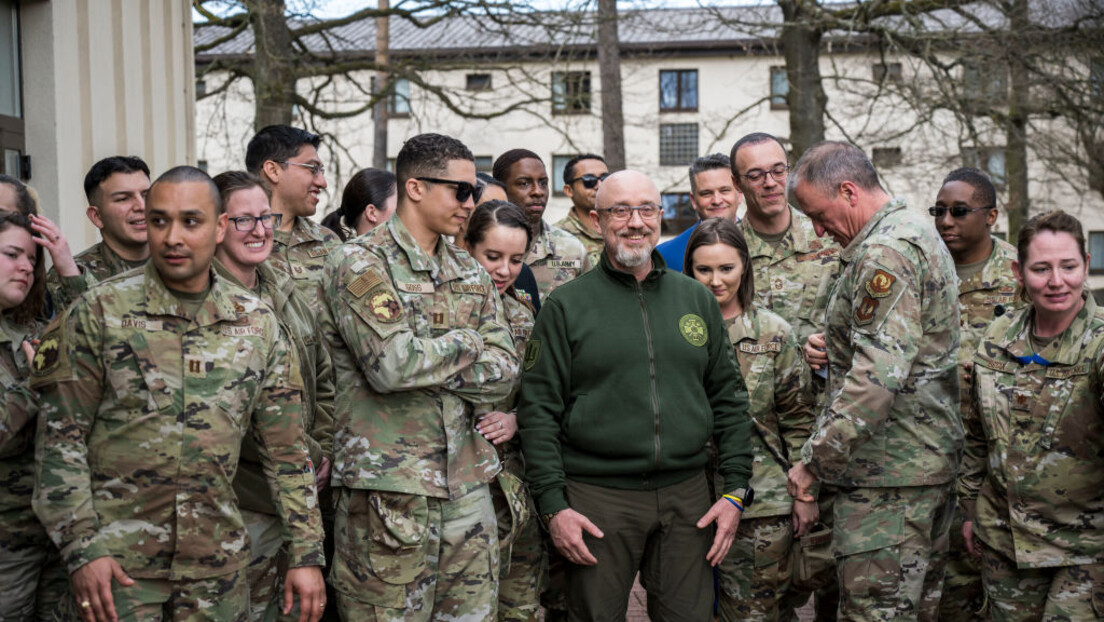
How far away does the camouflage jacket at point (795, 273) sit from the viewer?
5414 millimetres

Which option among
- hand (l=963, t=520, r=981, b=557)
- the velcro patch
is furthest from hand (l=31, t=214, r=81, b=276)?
hand (l=963, t=520, r=981, b=557)

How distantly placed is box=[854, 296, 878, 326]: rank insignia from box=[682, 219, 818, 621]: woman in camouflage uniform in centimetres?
74

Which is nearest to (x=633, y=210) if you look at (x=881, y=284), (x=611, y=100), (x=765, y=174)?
(x=881, y=284)

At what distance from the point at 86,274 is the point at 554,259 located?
2.33 m

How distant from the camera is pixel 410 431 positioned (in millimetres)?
3732

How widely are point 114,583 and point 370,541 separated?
2.84 feet

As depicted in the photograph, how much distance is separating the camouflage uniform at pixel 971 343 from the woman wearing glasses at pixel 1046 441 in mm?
732

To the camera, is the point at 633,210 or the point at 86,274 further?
the point at 86,274

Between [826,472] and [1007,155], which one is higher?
[1007,155]

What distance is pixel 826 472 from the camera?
13.2 feet

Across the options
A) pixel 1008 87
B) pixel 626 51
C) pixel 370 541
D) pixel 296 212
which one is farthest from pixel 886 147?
pixel 626 51

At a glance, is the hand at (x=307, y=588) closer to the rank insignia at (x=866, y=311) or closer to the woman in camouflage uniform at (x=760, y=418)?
the woman in camouflage uniform at (x=760, y=418)

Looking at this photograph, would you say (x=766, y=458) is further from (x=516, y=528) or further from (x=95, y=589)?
(x=95, y=589)

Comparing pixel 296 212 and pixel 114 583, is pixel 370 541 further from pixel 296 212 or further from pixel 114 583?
pixel 296 212
